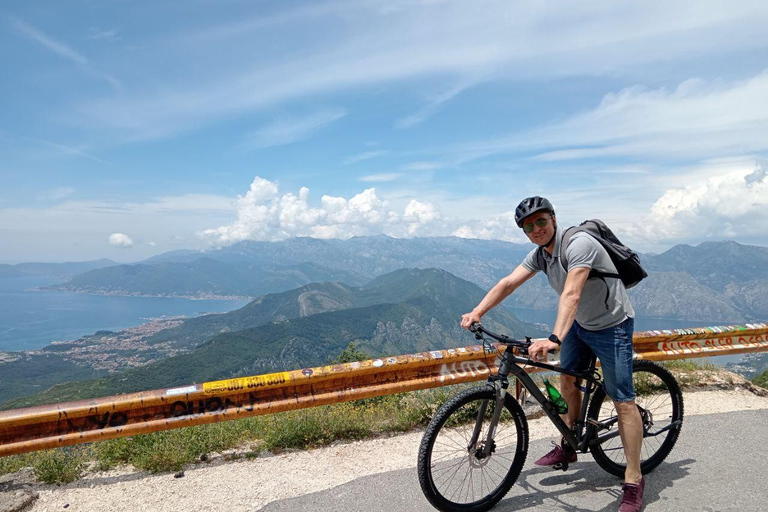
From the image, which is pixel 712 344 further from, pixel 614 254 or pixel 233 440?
pixel 233 440

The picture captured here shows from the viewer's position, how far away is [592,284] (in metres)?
A: 3.39

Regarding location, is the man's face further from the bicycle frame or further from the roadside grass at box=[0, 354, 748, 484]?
the roadside grass at box=[0, 354, 748, 484]

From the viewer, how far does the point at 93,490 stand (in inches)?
158

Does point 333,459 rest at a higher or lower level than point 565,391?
→ lower

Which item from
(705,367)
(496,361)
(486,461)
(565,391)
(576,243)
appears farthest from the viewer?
(705,367)

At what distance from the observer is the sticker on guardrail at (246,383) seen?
14.8 feet

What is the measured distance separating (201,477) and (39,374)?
240 m

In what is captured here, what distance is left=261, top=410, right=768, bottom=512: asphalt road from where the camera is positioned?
11.6ft

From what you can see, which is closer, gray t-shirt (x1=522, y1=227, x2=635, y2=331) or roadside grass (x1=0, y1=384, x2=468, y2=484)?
gray t-shirt (x1=522, y1=227, x2=635, y2=331)

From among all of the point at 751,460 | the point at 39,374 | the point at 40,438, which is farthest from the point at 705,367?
the point at 39,374

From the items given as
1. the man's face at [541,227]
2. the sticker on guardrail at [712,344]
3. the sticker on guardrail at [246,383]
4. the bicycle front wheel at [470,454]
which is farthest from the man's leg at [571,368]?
the sticker on guardrail at [712,344]

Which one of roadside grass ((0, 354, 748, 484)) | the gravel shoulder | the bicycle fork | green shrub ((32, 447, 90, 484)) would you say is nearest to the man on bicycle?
the bicycle fork

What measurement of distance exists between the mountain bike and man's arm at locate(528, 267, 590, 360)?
0.20 meters

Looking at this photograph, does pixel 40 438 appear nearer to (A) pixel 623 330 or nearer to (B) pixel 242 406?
(B) pixel 242 406
